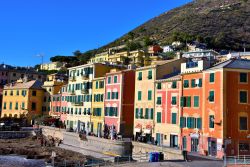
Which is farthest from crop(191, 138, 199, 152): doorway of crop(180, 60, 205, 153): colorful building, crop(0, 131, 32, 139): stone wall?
crop(0, 131, 32, 139): stone wall

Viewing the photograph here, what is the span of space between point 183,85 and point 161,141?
376 inches

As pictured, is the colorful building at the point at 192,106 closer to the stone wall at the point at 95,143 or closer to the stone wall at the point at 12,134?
the stone wall at the point at 95,143

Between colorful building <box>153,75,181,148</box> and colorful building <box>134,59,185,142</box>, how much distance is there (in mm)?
1297

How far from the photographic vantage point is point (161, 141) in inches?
2315

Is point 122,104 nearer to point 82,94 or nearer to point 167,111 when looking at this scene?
point 167,111

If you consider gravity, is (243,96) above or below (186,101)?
above

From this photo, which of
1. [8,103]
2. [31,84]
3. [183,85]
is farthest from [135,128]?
[8,103]

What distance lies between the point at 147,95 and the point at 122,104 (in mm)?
7837

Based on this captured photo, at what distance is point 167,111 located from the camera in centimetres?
5806

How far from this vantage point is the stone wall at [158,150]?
1820 inches

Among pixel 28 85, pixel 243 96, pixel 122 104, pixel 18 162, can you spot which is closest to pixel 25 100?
pixel 28 85

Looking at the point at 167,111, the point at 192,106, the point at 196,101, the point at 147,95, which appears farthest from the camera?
the point at 147,95

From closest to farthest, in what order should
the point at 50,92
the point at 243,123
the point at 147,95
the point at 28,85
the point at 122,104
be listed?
1. the point at 243,123
2. the point at 147,95
3. the point at 122,104
4. the point at 50,92
5. the point at 28,85

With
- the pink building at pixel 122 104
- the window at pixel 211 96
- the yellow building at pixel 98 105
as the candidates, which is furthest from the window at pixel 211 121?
the yellow building at pixel 98 105
